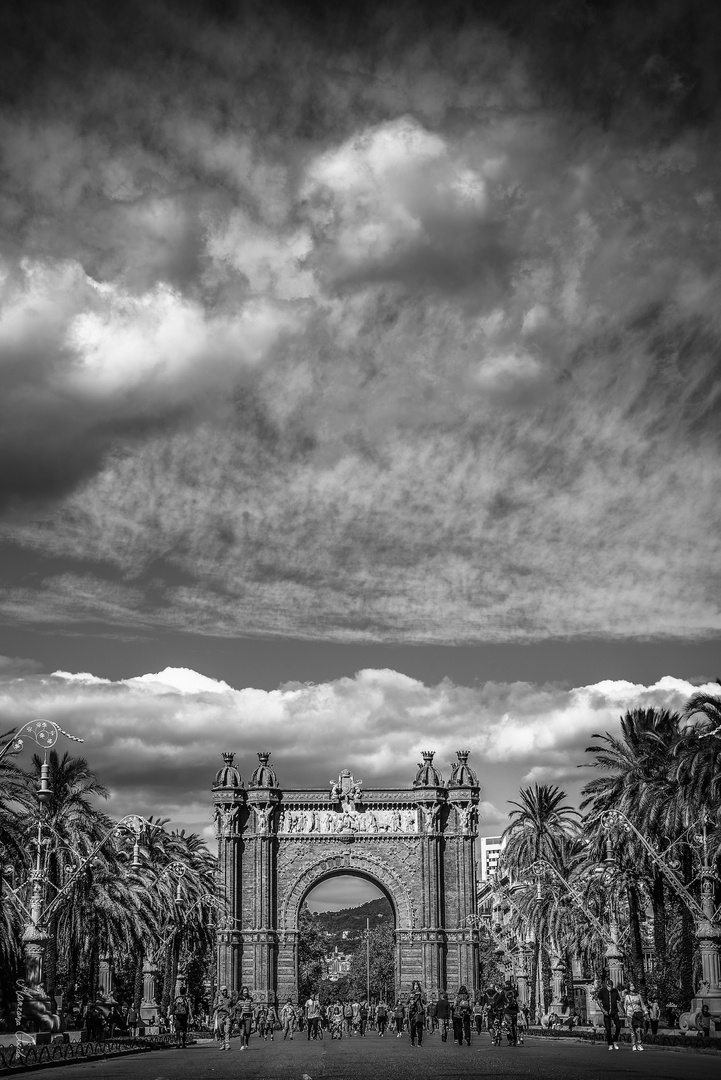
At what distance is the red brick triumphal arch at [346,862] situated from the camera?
63.4 meters

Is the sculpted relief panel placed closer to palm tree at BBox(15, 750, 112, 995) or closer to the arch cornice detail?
the arch cornice detail

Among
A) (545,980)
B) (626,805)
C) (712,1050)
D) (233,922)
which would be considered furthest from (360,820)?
(712,1050)

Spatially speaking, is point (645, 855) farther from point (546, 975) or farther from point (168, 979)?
point (546, 975)

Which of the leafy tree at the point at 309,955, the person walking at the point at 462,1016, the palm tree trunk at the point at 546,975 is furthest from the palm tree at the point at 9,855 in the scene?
the leafy tree at the point at 309,955

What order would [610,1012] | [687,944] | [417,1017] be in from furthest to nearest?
1. [687,944]
2. [417,1017]
3. [610,1012]

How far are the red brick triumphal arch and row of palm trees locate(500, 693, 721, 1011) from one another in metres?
4.48

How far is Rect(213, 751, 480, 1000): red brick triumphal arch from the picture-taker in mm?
63406

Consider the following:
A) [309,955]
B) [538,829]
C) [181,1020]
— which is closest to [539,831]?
[538,829]

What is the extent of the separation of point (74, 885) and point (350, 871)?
32656 millimetres

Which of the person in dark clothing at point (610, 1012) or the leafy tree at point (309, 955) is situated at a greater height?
the person in dark clothing at point (610, 1012)

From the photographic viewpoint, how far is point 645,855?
3862cm

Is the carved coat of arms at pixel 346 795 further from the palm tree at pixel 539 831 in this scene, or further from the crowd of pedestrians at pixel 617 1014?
the crowd of pedestrians at pixel 617 1014

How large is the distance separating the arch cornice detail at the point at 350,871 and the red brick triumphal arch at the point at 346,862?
0.05 m

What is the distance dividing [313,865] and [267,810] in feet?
12.6
